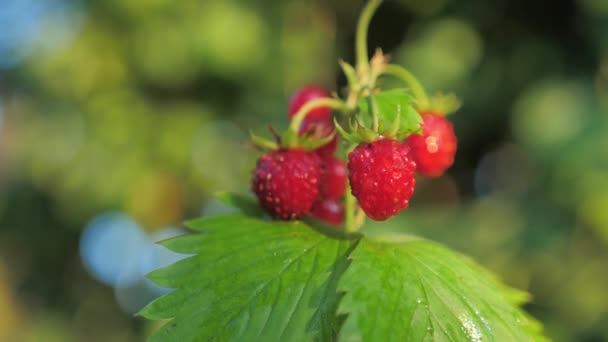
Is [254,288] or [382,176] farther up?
[382,176]

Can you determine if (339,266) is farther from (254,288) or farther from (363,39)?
(363,39)

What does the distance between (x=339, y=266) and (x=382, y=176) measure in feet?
0.36

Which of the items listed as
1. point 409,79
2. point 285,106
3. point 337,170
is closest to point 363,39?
point 409,79

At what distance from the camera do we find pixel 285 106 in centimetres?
372

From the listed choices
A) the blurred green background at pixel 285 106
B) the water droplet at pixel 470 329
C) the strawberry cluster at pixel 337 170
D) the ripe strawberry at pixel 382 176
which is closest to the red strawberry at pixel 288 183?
the strawberry cluster at pixel 337 170

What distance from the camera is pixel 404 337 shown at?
70 cm

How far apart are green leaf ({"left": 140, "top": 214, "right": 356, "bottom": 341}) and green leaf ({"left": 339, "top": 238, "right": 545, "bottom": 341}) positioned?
0.04m

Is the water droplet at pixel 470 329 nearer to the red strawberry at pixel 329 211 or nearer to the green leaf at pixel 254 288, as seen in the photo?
the green leaf at pixel 254 288

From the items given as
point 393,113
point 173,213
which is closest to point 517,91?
point 173,213

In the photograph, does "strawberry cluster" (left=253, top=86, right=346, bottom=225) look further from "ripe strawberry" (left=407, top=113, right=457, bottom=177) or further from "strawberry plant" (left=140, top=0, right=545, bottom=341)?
"ripe strawberry" (left=407, top=113, right=457, bottom=177)

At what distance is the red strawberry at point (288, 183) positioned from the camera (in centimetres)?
89

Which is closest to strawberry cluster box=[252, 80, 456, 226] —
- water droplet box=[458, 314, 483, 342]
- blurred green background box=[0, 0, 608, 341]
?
water droplet box=[458, 314, 483, 342]

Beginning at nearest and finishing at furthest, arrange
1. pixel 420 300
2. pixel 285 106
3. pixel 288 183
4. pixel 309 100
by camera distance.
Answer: pixel 420 300
pixel 288 183
pixel 309 100
pixel 285 106

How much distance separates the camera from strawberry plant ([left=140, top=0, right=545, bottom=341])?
0.73 metres
